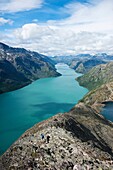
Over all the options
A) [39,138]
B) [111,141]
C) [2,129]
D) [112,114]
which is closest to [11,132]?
[2,129]

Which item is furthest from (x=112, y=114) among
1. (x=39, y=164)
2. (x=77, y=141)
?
(x=39, y=164)

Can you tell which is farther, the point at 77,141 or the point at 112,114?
the point at 112,114

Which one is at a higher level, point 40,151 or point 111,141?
point 40,151

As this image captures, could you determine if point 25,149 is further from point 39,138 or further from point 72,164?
point 72,164

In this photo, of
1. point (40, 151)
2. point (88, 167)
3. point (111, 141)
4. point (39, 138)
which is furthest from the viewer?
point (111, 141)

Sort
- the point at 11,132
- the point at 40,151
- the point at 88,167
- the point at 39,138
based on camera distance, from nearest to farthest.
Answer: the point at 88,167
the point at 40,151
the point at 39,138
the point at 11,132

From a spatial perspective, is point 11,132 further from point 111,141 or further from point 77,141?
point 77,141

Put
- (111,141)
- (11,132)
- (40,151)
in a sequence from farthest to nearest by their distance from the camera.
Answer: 1. (11,132)
2. (111,141)
3. (40,151)

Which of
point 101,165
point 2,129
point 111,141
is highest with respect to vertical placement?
point 101,165

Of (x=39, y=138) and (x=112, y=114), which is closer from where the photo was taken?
(x=39, y=138)
